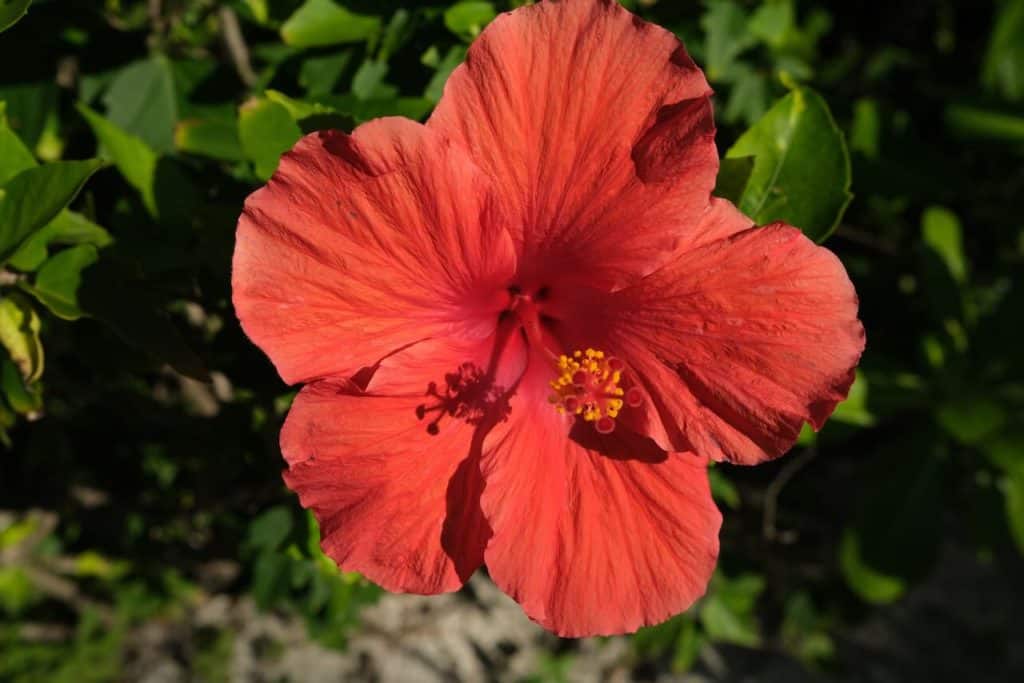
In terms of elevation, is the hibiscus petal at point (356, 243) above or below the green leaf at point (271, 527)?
above

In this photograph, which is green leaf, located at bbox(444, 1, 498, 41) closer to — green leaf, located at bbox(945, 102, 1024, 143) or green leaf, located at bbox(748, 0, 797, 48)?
green leaf, located at bbox(748, 0, 797, 48)

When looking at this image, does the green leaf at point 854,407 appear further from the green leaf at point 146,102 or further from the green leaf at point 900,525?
the green leaf at point 146,102

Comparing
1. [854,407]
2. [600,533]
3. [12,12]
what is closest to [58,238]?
[12,12]

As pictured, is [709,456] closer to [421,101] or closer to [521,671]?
[421,101]

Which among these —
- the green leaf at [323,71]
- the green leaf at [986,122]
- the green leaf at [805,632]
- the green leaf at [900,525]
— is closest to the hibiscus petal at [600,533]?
the green leaf at [323,71]

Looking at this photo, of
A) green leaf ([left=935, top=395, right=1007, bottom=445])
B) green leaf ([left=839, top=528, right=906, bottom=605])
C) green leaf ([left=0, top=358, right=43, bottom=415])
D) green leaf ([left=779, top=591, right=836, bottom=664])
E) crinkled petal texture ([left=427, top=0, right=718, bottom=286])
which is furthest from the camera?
green leaf ([left=779, top=591, right=836, bottom=664])

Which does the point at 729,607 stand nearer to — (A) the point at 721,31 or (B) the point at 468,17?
(A) the point at 721,31

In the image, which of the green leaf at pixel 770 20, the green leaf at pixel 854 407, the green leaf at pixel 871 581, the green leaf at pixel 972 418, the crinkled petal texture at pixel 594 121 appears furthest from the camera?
the green leaf at pixel 871 581

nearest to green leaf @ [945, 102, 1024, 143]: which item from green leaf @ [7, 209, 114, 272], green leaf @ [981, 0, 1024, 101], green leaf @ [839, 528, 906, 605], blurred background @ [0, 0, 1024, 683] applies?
blurred background @ [0, 0, 1024, 683]
